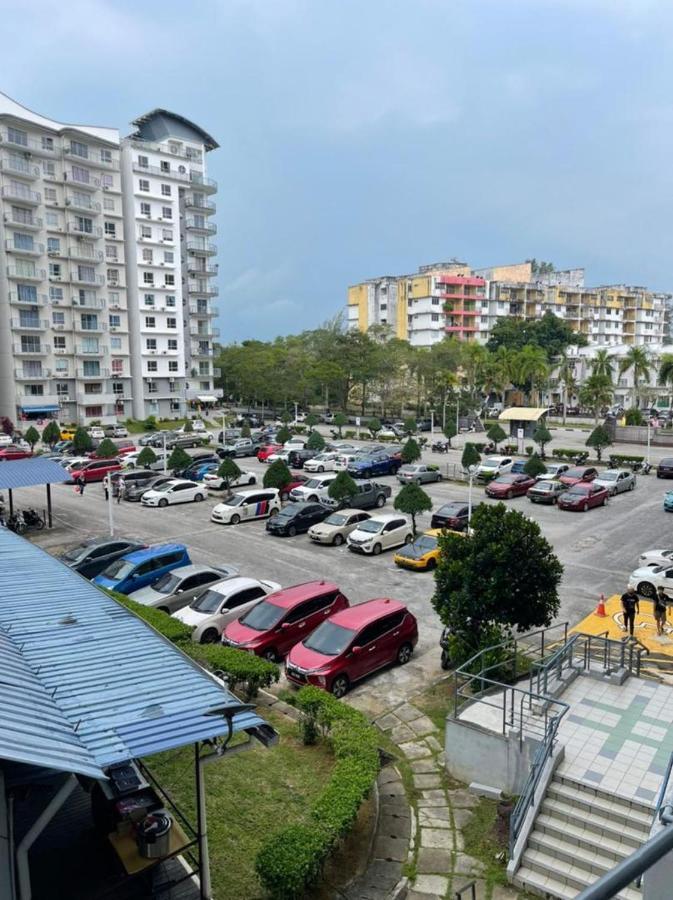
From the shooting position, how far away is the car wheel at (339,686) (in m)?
12.8

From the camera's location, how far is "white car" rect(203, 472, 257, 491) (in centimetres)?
3509

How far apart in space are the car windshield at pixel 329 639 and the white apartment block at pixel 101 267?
58972 mm

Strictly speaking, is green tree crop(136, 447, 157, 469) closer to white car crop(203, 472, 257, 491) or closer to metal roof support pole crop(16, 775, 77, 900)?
white car crop(203, 472, 257, 491)

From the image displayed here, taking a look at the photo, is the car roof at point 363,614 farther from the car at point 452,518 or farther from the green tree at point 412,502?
the car at point 452,518

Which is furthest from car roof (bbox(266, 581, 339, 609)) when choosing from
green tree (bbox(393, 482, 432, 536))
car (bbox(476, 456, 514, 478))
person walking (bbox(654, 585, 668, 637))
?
car (bbox(476, 456, 514, 478))

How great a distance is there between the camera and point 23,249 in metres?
63.3

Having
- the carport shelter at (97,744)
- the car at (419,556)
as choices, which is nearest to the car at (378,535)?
the car at (419,556)

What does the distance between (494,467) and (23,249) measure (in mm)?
50443

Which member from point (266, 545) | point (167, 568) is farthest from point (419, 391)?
point (167, 568)

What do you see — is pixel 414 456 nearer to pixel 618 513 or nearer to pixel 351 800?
pixel 618 513

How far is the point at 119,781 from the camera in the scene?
300 inches

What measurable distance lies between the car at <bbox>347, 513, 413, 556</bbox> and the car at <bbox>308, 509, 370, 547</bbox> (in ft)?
2.52

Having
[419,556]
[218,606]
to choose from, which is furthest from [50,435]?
Answer: [218,606]

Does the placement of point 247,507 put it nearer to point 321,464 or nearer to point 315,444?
point 321,464
